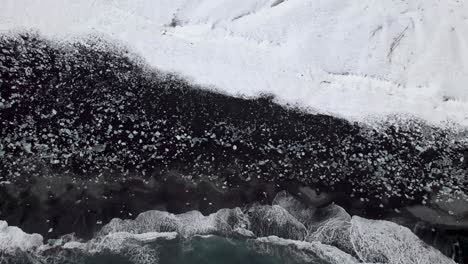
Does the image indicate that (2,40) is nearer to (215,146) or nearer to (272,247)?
(215,146)

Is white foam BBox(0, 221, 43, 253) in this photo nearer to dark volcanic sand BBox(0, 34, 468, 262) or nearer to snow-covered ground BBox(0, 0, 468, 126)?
dark volcanic sand BBox(0, 34, 468, 262)

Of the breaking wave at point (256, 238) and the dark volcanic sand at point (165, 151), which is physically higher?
the dark volcanic sand at point (165, 151)

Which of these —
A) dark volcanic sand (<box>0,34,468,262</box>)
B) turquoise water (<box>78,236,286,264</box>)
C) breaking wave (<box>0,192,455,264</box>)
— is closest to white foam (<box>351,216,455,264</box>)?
breaking wave (<box>0,192,455,264</box>)

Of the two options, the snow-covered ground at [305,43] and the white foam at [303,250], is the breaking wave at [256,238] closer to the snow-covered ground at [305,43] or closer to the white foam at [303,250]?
the white foam at [303,250]

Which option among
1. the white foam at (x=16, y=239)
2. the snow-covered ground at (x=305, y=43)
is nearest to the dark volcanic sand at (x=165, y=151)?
the white foam at (x=16, y=239)

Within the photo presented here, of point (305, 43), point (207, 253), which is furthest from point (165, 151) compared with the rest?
point (305, 43)

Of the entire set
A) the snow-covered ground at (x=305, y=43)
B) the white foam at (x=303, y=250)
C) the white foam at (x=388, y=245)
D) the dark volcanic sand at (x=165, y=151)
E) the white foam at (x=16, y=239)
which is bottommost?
the white foam at (x=16, y=239)
